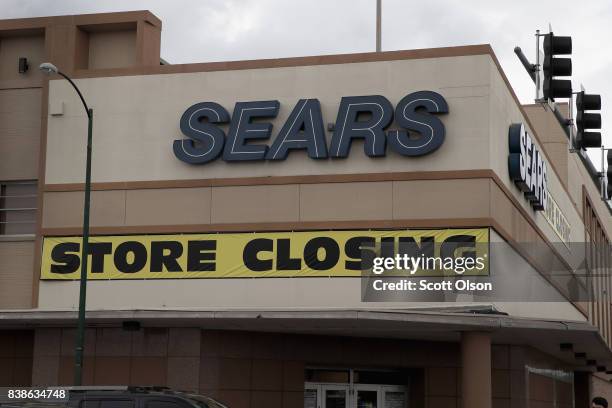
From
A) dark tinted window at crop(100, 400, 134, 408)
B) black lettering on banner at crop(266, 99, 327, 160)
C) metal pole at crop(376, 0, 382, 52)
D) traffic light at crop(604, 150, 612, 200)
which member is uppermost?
metal pole at crop(376, 0, 382, 52)

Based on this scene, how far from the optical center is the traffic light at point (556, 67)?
1630 centimetres

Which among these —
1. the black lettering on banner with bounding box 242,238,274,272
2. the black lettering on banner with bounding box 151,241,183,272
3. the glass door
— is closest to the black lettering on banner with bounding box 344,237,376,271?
the black lettering on banner with bounding box 242,238,274,272

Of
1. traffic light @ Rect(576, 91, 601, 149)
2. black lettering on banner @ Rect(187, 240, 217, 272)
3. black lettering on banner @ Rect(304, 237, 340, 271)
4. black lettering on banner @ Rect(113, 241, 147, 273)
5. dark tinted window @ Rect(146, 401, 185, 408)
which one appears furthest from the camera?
black lettering on banner @ Rect(113, 241, 147, 273)

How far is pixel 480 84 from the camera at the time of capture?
2898cm

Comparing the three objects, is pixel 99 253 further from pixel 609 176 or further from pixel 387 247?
pixel 609 176

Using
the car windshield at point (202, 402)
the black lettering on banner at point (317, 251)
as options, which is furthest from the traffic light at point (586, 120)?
the black lettering on banner at point (317, 251)

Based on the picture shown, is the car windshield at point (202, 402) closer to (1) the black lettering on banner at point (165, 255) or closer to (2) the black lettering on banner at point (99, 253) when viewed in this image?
(1) the black lettering on banner at point (165, 255)

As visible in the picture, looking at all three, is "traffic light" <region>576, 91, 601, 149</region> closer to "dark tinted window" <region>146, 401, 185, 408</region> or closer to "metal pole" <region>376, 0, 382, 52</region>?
"dark tinted window" <region>146, 401, 185, 408</region>

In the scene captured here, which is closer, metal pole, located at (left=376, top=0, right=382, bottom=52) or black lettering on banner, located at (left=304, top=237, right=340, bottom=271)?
black lettering on banner, located at (left=304, top=237, right=340, bottom=271)

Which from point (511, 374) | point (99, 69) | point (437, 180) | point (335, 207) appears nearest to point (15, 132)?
point (99, 69)

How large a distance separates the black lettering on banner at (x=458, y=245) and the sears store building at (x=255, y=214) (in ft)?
0.48

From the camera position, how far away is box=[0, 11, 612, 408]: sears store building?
28.8m

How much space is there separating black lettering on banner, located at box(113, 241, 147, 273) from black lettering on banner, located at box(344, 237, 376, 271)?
5.56 meters

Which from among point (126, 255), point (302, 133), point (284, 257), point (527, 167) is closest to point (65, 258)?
point (126, 255)
